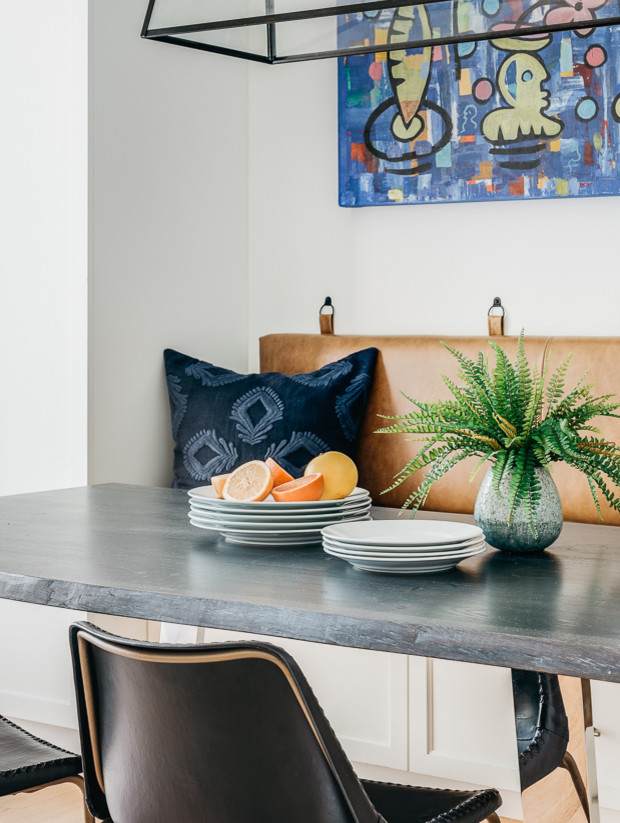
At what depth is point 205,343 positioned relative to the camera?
10.2ft

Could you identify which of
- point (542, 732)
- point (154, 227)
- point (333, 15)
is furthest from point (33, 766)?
point (154, 227)

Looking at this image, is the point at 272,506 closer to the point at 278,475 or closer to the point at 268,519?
the point at 268,519

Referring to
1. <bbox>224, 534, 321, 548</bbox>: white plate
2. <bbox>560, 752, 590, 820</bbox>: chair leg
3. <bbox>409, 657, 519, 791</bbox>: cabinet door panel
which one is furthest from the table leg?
<bbox>409, 657, 519, 791</bbox>: cabinet door panel

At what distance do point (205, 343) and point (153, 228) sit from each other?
0.40 meters

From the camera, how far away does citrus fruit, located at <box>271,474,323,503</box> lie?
159 centimetres

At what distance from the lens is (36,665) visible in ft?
9.12

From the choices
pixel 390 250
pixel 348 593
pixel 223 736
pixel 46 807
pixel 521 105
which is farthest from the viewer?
pixel 390 250

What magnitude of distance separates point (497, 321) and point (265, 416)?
736 mm

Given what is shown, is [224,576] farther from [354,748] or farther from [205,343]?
[205,343]

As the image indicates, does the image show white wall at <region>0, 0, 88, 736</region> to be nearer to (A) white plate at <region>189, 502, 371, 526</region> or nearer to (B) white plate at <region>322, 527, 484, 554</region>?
(A) white plate at <region>189, 502, 371, 526</region>

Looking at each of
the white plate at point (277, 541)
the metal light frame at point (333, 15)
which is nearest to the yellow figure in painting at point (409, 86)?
the metal light frame at point (333, 15)

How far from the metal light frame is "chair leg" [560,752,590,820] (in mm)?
1073

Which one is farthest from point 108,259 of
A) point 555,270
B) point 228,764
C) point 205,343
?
point 228,764

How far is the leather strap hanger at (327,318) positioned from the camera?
3.14 meters
